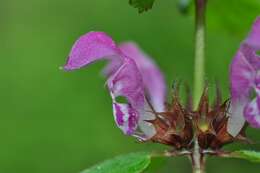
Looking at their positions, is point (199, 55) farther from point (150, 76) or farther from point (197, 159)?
point (150, 76)

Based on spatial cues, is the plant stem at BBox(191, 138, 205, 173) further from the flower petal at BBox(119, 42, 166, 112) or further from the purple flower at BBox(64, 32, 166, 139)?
the flower petal at BBox(119, 42, 166, 112)

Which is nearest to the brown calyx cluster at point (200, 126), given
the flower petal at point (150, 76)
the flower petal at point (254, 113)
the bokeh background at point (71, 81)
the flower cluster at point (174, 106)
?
the flower cluster at point (174, 106)

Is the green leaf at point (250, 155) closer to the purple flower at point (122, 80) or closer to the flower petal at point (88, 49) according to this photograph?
the purple flower at point (122, 80)

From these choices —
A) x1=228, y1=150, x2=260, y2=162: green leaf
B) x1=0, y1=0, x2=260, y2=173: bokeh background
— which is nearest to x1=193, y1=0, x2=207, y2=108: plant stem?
x1=228, y1=150, x2=260, y2=162: green leaf

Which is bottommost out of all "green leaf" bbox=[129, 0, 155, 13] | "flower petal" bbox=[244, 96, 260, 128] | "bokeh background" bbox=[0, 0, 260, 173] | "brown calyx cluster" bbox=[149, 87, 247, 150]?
"bokeh background" bbox=[0, 0, 260, 173]

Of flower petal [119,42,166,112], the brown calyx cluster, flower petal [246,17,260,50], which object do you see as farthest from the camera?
flower petal [119,42,166,112]

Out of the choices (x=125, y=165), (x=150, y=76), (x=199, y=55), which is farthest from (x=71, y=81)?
(x=125, y=165)

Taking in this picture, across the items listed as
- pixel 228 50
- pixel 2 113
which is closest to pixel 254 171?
pixel 228 50
